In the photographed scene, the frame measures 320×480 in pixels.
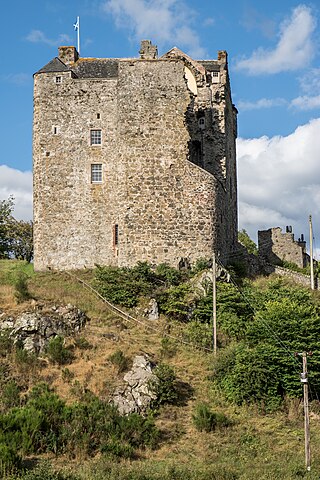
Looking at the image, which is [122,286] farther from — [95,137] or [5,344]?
[95,137]

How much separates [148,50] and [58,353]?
2209 cm

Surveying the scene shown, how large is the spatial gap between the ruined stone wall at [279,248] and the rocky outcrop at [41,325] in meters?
25.8

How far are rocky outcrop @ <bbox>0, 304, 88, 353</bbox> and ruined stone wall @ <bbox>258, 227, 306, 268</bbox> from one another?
25.8 metres

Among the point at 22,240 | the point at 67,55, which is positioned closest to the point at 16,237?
the point at 22,240

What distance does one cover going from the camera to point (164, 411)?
2958 cm

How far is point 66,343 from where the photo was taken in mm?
33656

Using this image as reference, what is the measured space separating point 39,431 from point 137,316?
1249cm

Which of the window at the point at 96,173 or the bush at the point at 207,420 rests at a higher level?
the window at the point at 96,173

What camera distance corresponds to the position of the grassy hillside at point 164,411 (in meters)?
24.1

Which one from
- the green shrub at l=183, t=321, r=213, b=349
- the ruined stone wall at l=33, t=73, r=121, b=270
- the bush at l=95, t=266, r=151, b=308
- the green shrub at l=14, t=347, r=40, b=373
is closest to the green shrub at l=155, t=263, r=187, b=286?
the bush at l=95, t=266, r=151, b=308

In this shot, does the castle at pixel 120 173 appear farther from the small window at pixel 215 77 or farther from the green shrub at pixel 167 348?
the green shrub at pixel 167 348

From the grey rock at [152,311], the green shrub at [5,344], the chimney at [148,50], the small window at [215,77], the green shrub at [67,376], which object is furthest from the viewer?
the small window at [215,77]

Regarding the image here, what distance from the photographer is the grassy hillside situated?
24.1 meters

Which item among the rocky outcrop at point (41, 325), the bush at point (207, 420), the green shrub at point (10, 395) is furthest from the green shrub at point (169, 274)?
the green shrub at point (10, 395)
